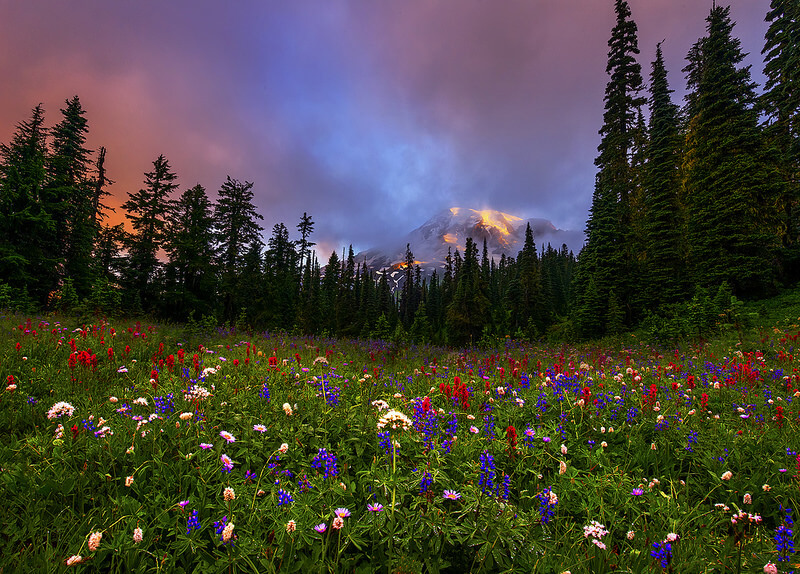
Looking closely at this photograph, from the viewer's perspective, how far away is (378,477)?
222 centimetres

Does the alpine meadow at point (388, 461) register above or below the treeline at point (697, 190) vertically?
below

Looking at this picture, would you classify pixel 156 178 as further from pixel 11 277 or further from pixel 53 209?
pixel 11 277

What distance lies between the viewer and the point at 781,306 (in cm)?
1265

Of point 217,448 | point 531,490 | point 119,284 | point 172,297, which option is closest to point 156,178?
point 119,284

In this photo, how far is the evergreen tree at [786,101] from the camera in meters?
17.5

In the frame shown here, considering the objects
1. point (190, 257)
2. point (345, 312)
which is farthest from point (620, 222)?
point (345, 312)

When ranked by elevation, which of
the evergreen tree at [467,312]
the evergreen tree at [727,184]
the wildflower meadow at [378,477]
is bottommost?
the wildflower meadow at [378,477]

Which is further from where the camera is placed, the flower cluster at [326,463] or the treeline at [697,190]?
the treeline at [697,190]

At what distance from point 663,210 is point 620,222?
2293 mm

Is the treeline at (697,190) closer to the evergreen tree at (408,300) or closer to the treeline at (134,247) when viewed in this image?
the treeline at (134,247)

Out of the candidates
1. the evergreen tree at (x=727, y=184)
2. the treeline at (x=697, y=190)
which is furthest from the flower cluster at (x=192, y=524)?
the evergreen tree at (x=727, y=184)

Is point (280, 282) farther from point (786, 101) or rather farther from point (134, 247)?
point (786, 101)

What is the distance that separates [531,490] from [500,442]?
0.42 metres

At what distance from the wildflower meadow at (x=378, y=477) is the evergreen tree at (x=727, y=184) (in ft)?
52.1
